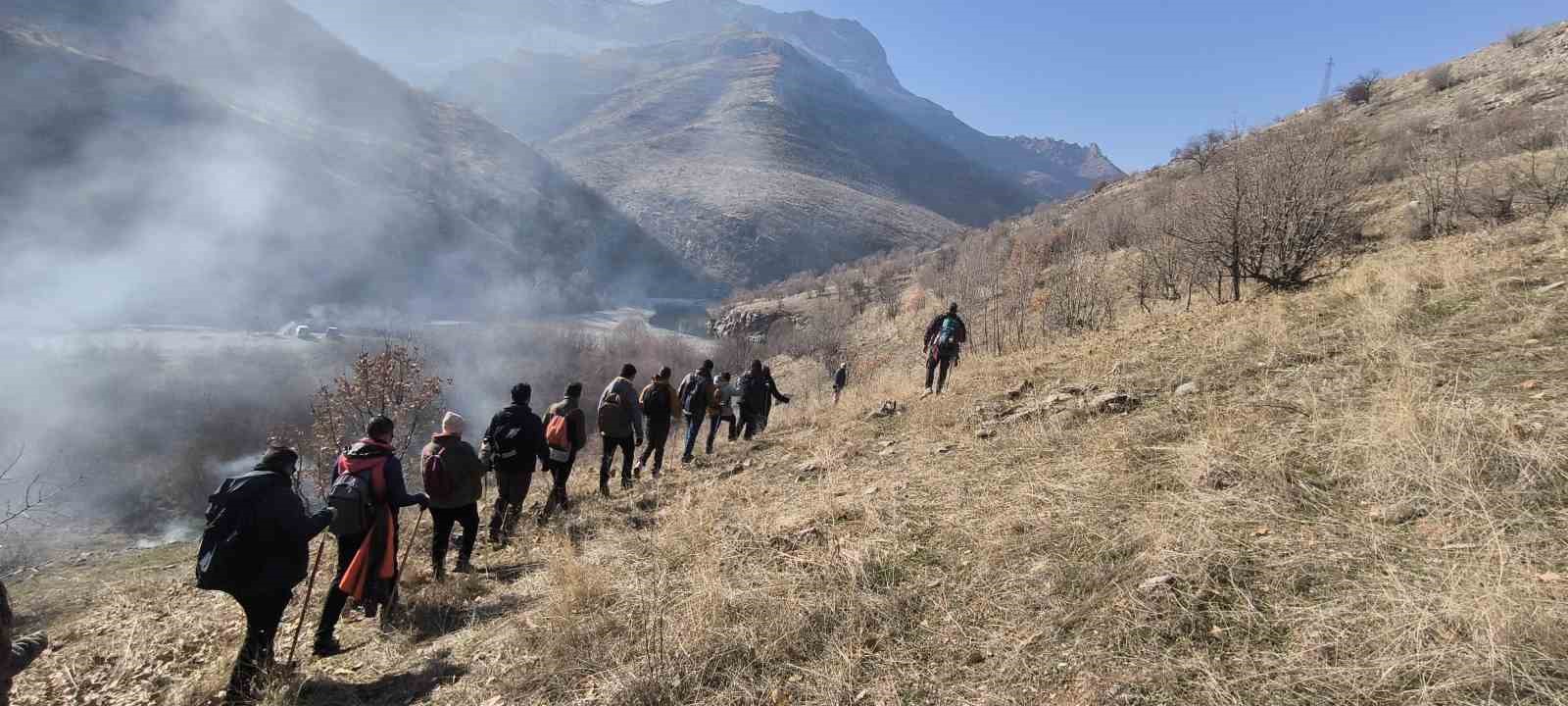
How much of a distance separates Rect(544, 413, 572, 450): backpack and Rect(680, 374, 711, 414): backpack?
2640 mm

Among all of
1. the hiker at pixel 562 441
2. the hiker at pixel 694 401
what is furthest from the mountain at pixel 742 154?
the hiker at pixel 562 441

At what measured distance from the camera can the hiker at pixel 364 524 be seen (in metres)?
4.24

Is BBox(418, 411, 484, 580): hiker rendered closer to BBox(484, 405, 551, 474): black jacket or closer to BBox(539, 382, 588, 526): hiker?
BBox(484, 405, 551, 474): black jacket

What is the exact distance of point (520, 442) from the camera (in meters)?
6.26

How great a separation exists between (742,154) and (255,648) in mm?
123112

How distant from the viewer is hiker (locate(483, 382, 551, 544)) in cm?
625

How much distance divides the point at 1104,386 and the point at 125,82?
86332mm

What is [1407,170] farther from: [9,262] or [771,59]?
[771,59]

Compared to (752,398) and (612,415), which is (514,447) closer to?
(612,415)

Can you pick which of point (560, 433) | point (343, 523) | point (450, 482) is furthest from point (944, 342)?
point (343, 523)

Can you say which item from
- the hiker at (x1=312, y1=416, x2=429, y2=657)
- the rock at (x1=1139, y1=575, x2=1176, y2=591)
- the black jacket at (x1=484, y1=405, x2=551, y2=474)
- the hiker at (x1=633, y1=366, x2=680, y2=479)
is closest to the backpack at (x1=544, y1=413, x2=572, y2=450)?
the black jacket at (x1=484, y1=405, x2=551, y2=474)

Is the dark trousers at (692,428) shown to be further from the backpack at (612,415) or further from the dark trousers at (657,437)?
the backpack at (612,415)

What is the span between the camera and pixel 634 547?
4.97m

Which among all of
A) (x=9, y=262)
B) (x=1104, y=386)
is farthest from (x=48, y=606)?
(x=9, y=262)
